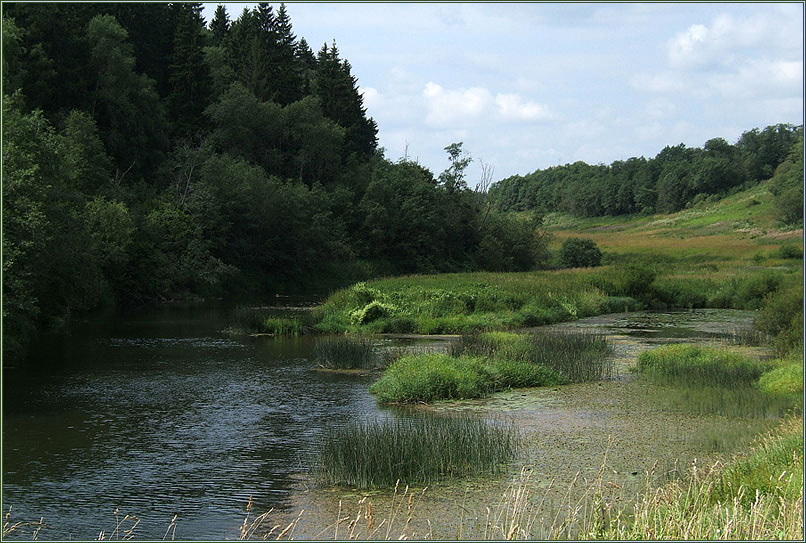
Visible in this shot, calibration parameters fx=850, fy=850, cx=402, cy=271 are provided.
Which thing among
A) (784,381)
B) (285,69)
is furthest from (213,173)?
(784,381)

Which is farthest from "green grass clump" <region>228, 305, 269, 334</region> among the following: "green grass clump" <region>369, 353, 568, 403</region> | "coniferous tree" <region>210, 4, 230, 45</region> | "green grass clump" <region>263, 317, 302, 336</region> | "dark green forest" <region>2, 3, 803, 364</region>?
"coniferous tree" <region>210, 4, 230, 45</region>

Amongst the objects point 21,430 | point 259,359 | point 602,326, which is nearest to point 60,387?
point 21,430

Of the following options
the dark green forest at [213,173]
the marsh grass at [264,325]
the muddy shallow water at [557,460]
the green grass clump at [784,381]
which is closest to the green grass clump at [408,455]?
the muddy shallow water at [557,460]

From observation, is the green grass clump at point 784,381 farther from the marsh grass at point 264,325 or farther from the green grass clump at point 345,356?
the marsh grass at point 264,325

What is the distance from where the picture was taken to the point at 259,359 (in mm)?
24547

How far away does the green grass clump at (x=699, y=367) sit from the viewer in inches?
723

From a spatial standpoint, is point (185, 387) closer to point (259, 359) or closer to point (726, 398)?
point (259, 359)

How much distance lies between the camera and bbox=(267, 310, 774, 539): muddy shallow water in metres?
10.0

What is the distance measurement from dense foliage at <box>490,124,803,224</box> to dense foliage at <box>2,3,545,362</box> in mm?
11404

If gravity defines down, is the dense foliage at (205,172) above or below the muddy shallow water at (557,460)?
above

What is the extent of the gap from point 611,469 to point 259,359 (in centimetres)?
1436

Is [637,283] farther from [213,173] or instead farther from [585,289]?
[213,173]

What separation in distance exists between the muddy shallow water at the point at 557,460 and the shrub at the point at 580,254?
45560 mm

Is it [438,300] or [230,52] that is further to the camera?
[230,52]
